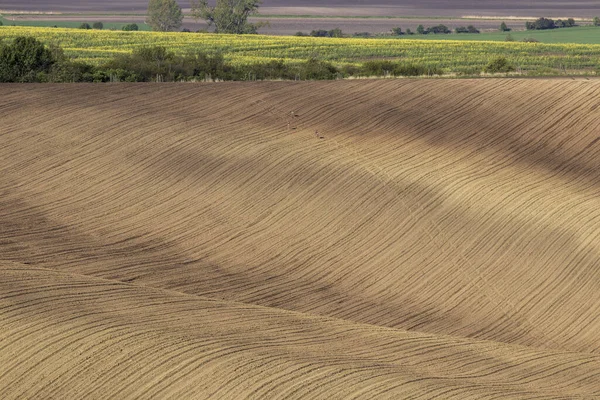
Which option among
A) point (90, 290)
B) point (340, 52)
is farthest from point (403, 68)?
point (90, 290)

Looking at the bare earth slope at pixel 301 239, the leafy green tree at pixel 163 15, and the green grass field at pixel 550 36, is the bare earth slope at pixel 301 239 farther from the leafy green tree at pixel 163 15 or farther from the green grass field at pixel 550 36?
the leafy green tree at pixel 163 15

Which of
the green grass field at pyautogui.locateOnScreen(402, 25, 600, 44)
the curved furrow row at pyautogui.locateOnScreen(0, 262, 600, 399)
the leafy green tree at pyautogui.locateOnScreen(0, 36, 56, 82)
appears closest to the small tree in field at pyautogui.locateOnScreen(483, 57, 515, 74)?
the leafy green tree at pyautogui.locateOnScreen(0, 36, 56, 82)

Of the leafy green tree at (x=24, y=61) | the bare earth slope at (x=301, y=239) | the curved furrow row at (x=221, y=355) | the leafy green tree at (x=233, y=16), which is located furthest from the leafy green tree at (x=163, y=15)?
the curved furrow row at (x=221, y=355)

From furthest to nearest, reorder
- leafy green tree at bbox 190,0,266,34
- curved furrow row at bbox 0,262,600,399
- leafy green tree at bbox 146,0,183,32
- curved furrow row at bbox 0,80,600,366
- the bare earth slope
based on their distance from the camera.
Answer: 1. leafy green tree at bbox 146,0,183,32
2. leafy green tree at bbox 190,0,266,34
3. curved furrow row at bbox 0,80,600,366
4. the bare earth slope
5. curved furrow row at bbox 0,262,600,399

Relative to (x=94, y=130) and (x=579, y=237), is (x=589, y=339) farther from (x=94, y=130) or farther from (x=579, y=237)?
(x=94, y=130)

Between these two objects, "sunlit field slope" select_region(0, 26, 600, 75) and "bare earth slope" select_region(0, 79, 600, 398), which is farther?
"sunlit field slope" select_region(0, 26, 600, 75)

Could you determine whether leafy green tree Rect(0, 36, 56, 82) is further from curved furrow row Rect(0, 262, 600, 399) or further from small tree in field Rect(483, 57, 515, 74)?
curved furrow row Rect(0, 262, 600, 399)
